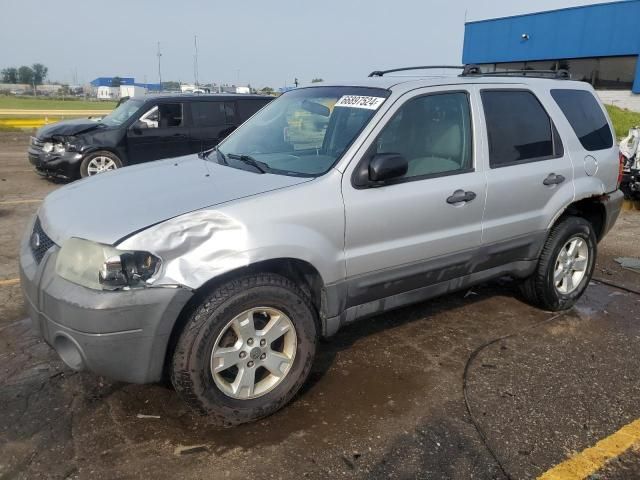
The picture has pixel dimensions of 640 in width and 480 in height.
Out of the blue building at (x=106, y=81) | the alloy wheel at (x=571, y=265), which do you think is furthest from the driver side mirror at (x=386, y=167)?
the blue building at (x=106, y=81)

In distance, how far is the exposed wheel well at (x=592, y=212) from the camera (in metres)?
4.54

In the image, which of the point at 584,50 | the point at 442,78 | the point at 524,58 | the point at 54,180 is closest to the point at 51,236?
the point at 442,78

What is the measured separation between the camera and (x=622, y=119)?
76.5 feet

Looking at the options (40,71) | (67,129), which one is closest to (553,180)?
(67,129)

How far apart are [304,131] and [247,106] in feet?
23.7

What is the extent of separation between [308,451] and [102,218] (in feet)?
5.12

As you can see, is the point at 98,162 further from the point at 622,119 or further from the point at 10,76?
the point at 10,76

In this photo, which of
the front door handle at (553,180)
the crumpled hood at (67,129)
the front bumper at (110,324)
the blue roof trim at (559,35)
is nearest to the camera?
the front bumper at (110,324)

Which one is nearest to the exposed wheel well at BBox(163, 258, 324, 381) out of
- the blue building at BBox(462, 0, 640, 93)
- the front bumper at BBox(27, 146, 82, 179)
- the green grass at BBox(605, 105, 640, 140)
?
the front bumper at BBox(27, 146, 82, 179)

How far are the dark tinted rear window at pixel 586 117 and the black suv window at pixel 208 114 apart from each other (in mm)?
7149

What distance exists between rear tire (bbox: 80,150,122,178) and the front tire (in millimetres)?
7672

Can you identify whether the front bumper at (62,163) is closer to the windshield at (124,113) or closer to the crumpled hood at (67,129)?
the crumpled hood at (67,129)

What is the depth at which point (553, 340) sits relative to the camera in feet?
13.3

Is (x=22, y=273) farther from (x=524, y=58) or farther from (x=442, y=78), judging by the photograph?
(x=524, y=58)
